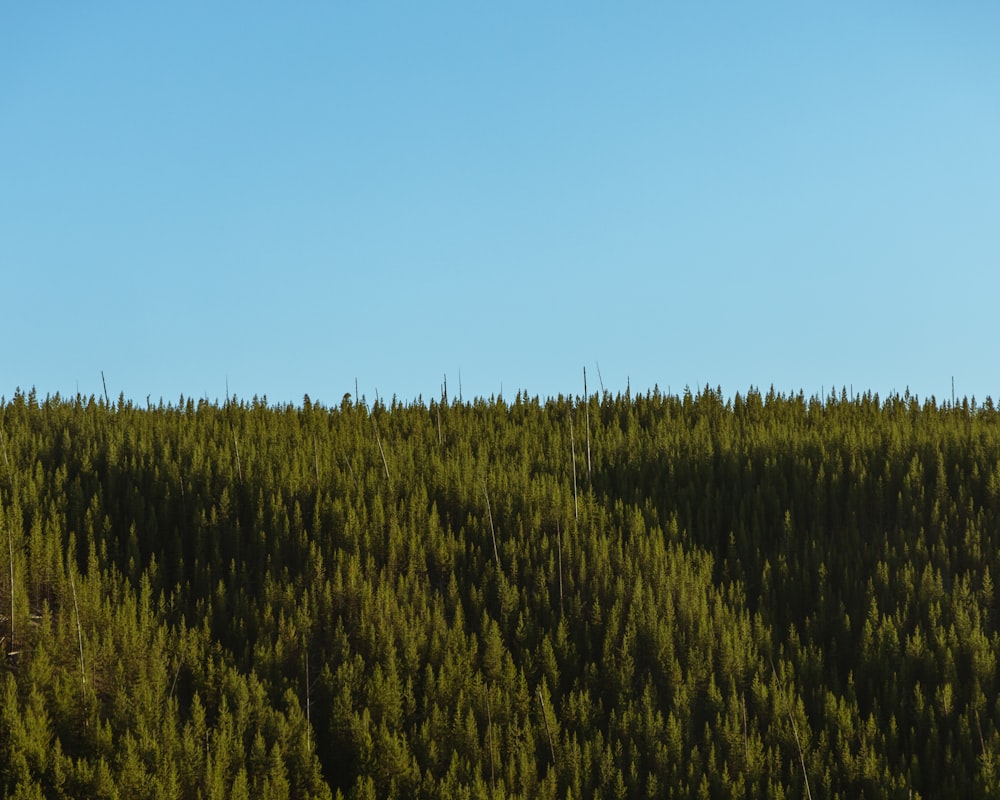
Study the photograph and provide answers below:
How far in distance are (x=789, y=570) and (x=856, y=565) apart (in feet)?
2.16

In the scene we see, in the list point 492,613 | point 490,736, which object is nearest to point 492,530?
point 492,613

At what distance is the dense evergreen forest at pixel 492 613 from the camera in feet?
28.2

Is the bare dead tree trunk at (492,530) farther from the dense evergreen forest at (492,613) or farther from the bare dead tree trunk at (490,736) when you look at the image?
the bare dead tree trunk at (490,736)

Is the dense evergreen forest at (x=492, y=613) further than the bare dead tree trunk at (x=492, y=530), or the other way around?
the bare dead tree trunk at (x=492, y=530)

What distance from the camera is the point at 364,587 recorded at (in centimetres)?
996

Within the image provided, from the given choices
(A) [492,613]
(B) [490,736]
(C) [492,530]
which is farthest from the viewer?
(C) [492,530]

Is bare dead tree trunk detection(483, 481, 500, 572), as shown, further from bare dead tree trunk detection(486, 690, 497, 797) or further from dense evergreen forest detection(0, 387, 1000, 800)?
bare dead tree trunk detection(486, 690, 497, 797)

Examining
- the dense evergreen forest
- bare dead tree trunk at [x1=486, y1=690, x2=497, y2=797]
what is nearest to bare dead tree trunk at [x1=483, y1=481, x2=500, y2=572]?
the dense evergreen forest

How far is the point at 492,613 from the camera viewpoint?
33.9 ft

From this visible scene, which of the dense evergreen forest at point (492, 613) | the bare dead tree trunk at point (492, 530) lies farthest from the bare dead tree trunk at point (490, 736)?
the bare dead tree trunk at point (492, 530)

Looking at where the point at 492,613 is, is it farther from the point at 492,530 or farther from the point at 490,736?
the point at 490,736

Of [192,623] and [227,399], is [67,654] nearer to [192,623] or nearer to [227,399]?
[192,623]

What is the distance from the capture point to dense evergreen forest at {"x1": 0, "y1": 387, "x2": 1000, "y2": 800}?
860 centimetres

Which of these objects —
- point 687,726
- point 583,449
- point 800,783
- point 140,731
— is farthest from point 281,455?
point 800,783
